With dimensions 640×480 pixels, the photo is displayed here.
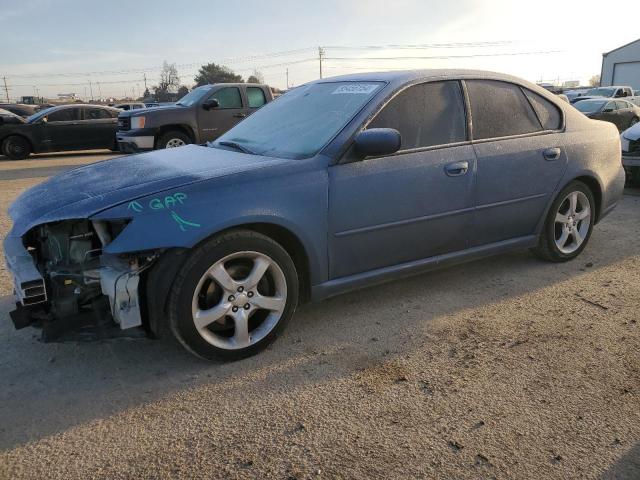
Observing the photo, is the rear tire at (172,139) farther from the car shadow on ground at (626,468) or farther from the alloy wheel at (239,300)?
the car shadow on ground at (626,468)

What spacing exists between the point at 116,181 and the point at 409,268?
77.2 inches

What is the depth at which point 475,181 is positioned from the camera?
12.6 ft

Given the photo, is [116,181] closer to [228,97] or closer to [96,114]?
[228,97]

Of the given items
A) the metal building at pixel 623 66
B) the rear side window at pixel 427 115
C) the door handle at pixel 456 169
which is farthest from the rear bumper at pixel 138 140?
the metal building at pixel 623 66

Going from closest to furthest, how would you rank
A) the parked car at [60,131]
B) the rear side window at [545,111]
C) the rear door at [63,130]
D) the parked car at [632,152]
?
the rear side window at [545,111], the parked car at [632,152], the parked car at [60,131], the rear door at [63,130]

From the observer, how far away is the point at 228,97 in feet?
38.9

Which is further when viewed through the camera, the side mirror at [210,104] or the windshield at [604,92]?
the windshield at [604,92]

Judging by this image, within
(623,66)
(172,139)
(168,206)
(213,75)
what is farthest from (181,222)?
(213,75)

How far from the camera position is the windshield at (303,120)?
3.47 m

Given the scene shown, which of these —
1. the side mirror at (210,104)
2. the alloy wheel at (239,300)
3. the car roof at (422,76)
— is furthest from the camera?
the side mirror at (210,104)

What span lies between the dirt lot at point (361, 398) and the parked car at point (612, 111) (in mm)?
16111

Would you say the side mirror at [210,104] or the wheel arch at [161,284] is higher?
the side mirror at [210,104]

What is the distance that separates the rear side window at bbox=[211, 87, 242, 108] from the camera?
11773 millimetres

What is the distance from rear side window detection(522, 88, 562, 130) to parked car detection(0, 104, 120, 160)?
42.3 ft
